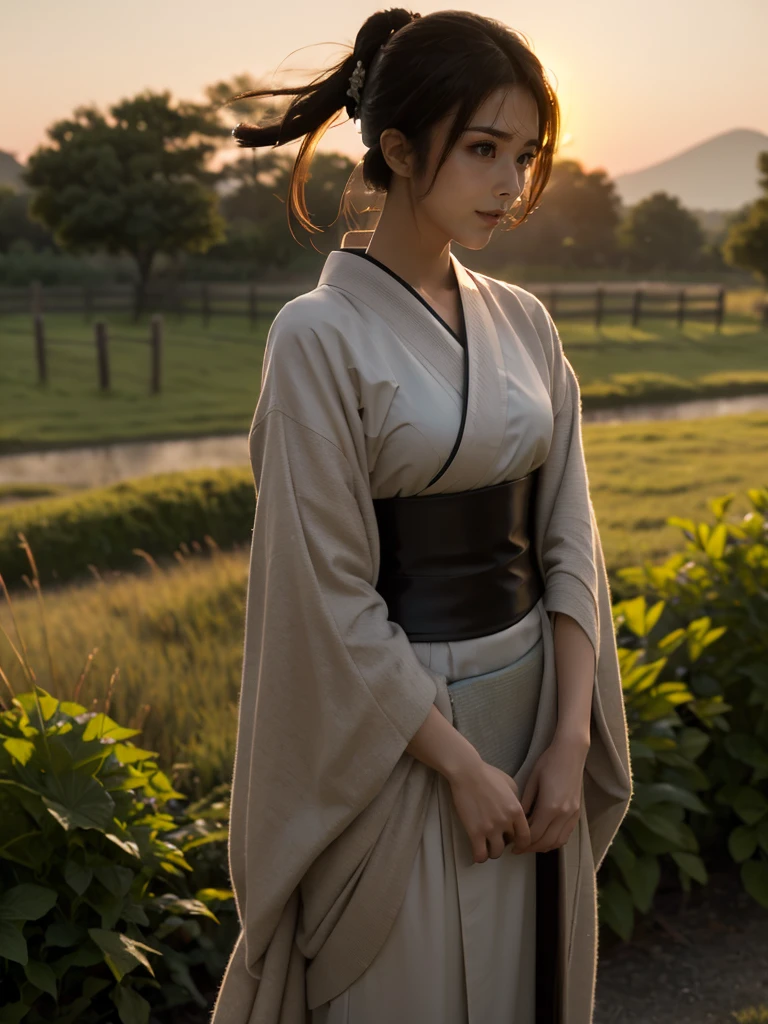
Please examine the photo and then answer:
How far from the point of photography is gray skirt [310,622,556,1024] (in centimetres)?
147

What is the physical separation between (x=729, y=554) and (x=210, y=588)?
2.05m

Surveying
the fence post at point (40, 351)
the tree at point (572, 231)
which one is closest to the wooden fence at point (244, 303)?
the tree at point (572, 231)

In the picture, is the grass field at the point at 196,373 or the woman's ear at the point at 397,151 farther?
the grass field at the point at 196,373

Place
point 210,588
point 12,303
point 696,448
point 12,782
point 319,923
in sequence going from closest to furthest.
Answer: point 319,923
point 12,782
point 210,588
point 696,448
point 12,303

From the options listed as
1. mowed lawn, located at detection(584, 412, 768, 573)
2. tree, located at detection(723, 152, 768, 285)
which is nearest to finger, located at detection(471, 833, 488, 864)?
mowed lawn, located at detection(584, 412, 768, 573)

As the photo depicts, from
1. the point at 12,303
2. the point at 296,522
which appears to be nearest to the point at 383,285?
the point at 296,522

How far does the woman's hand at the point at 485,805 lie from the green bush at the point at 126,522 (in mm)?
5016

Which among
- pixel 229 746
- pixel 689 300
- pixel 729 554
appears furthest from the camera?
pixel 689 300

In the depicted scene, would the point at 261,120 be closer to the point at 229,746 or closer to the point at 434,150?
the point at 434,150

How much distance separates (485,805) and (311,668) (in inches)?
11.2

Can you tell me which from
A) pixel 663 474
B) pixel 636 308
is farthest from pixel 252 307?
pixel 663 474

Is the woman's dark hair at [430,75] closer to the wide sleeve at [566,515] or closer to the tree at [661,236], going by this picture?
the wide sleeve at [566,515]

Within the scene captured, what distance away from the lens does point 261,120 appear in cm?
170

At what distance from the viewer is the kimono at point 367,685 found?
1383 mm
